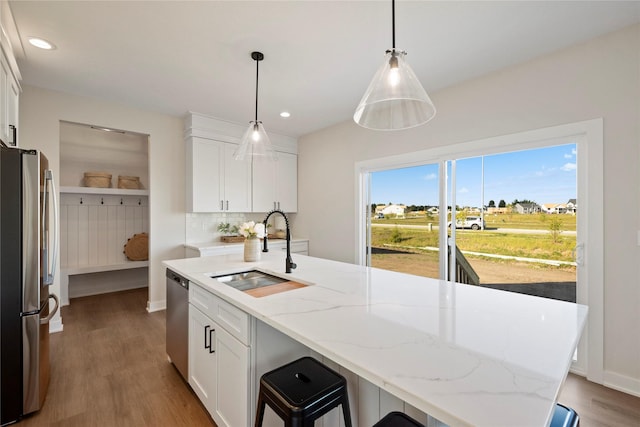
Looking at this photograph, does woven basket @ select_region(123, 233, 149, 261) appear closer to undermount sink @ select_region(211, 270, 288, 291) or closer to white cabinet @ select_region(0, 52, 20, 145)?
white cabinet @ select_region(0, 52, 20, 145)

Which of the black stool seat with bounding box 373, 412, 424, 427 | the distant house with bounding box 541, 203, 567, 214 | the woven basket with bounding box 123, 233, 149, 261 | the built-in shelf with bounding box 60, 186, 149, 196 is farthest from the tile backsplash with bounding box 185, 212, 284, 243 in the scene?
the distant house with bounding box 541, 203, 567, 214

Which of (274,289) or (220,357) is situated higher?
(274,289)

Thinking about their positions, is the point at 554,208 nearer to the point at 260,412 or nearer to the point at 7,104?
the point at 260,412

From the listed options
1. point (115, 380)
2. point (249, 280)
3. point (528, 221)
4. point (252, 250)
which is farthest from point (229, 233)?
point (528, 221)

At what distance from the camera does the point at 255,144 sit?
2318mm

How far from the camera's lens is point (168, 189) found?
396cm

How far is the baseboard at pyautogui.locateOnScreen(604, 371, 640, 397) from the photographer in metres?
2.08

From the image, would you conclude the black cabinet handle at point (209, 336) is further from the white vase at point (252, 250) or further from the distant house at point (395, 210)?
the distant house at point (395, 210)

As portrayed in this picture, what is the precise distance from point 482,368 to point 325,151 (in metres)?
4.01

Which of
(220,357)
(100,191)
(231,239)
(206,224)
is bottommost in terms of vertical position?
(220,357)

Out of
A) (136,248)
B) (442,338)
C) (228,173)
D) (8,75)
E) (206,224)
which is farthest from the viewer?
(136,248)

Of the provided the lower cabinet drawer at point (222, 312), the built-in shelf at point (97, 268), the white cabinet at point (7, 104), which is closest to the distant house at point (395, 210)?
the lower cabinet drawer at point (222, 312)

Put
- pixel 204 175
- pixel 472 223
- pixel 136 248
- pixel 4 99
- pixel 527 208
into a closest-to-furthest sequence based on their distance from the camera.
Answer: pixel 4 99
pixel 527 208
pixel 472 223
pixel 204 175
pixel 136 248

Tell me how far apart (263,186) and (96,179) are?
2.46 meters
